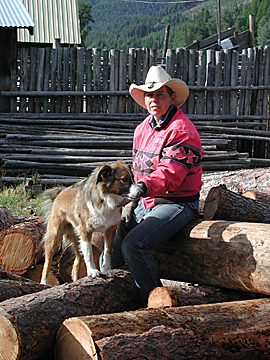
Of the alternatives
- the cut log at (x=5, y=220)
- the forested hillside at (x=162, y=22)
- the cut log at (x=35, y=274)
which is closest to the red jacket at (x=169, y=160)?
the cut log at (x=35, y=274)

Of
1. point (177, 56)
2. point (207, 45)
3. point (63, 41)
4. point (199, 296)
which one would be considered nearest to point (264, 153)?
point (177, 56)

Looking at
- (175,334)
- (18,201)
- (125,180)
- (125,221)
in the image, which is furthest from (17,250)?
(18,201)

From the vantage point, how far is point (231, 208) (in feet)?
14.8

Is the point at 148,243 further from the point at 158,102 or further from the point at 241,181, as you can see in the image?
the point at 241,181

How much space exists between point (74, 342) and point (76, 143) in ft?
22.9

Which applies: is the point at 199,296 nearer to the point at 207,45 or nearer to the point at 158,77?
the point at 158,77

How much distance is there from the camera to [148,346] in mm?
2652

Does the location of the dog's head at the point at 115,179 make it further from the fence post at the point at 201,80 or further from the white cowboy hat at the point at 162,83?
the fence post at the point at 201,80

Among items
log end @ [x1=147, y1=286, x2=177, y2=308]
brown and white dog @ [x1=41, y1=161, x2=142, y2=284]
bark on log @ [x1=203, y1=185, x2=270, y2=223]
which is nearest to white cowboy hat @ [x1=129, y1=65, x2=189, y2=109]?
brown and white dog @ [x1=41, y1=161, x2=142, y2=284]

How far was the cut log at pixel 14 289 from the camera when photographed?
347 centimetres

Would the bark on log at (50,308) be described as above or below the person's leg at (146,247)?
below

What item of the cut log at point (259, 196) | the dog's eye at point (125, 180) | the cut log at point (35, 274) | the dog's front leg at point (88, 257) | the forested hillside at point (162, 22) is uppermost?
the forested hillside at point (162, 22)

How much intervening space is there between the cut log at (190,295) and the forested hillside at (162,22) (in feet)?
176

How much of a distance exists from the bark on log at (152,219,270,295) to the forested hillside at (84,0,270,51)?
175ft
